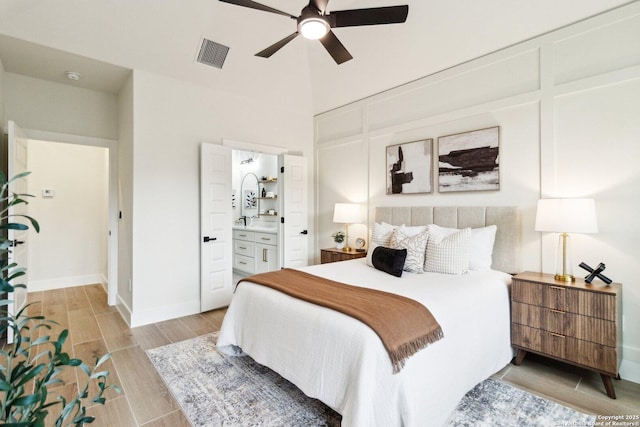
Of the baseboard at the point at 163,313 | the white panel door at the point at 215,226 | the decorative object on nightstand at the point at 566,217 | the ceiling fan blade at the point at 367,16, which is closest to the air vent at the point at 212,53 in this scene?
the white panel door at the point at 215,226

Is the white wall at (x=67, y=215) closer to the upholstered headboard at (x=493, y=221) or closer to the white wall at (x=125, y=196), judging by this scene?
the white wall at (x=125, y=196)

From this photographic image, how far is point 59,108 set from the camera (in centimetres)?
393

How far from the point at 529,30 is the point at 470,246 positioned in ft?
6.70

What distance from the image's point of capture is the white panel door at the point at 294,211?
16.1 feet

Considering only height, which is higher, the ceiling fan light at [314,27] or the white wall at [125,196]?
the ceiling fan light at [314,27]

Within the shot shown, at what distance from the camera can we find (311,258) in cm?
534

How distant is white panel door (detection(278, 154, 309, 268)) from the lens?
490 centimetres

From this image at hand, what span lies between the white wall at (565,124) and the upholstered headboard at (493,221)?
8cm

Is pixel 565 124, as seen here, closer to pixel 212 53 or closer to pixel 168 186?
pixel 212 53

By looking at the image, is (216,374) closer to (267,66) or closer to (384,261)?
(384,261)

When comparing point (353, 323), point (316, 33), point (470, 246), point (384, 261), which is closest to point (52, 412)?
point (353, 323)

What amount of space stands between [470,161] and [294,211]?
2615mm

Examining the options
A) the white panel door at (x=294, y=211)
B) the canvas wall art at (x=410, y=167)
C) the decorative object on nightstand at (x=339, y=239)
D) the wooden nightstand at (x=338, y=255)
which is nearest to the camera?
the canvas wall art at (x=410, y=167)

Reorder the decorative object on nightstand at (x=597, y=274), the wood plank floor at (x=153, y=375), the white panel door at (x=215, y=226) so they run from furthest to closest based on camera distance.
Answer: the white panel door at (x=215, y=226)
the decorative object on nightstand at (x=597, y=274)
the wood plank floor at (x=153, y=375)
